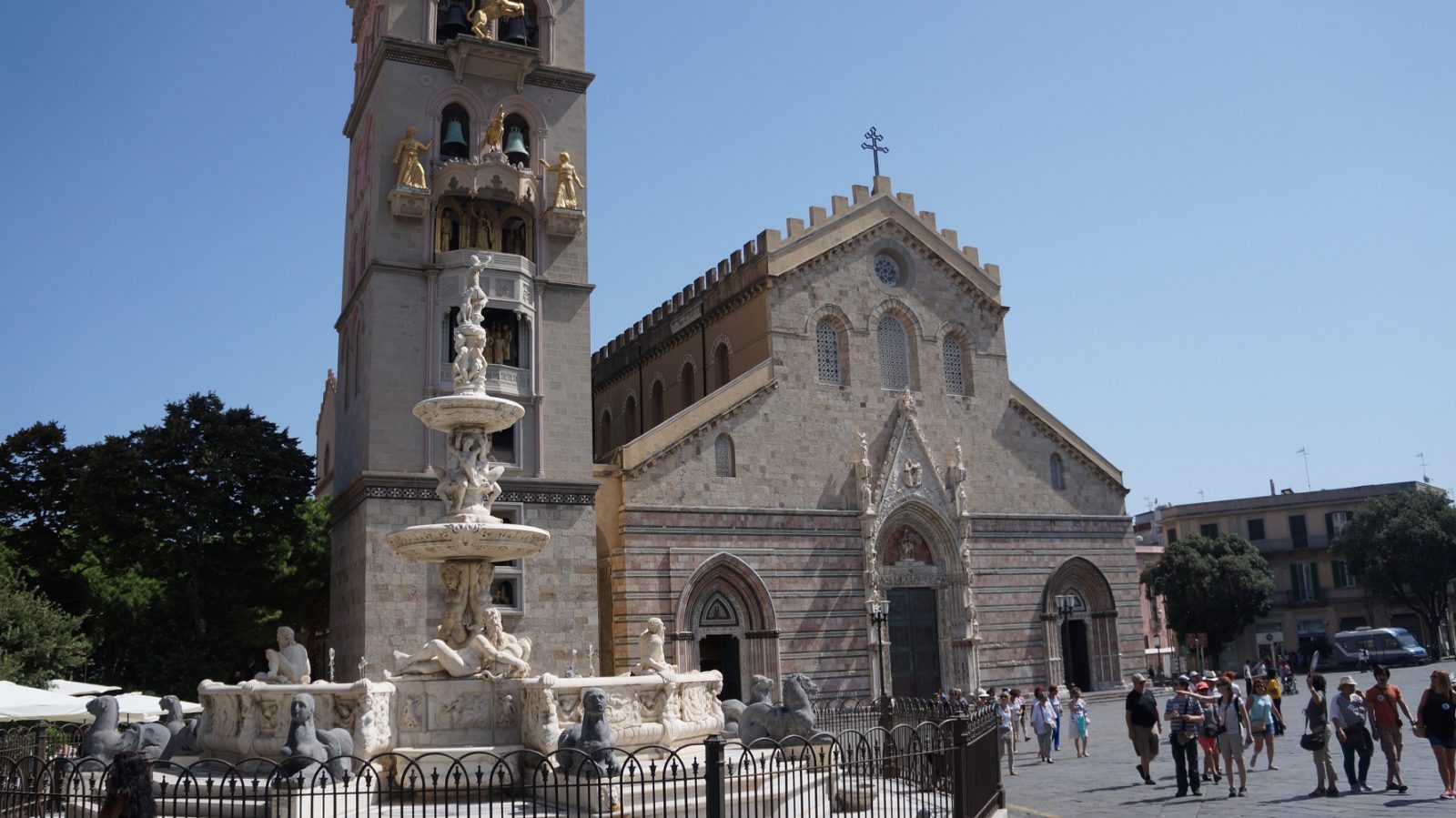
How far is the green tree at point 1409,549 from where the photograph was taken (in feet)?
175

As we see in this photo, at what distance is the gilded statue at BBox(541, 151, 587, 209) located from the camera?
30359 millimetres

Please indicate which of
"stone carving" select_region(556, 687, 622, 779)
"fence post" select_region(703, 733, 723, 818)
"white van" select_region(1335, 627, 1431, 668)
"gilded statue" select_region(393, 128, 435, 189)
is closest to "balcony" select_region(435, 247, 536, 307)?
"gilded statue" select_region(393, 128, 435, 189)

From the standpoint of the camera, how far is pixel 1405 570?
53.8 m

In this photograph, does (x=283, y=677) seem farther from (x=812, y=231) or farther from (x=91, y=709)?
(x=812, y=231)

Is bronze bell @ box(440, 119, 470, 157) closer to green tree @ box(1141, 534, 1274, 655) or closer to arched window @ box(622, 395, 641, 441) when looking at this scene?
arched window @ box(622, 395, 641, 441)

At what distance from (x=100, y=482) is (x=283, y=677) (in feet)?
57.2

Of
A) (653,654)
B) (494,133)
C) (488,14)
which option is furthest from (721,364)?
(653,654)

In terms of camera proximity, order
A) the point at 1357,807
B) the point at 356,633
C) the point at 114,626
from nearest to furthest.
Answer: the point at 1357,807 → the point at 356,633 → the point at 114,626

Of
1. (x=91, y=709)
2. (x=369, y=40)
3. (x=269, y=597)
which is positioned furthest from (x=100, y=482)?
(x=91, y=709)

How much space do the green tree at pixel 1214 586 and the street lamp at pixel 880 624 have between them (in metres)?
25.3

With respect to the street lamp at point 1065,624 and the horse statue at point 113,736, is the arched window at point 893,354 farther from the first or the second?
the horse statue at point 113,736

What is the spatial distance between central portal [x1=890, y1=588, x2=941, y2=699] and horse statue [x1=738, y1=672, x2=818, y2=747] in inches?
744

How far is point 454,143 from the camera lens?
29.9m

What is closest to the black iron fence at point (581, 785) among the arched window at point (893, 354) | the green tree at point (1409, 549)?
the arched window at point (893, 354)
